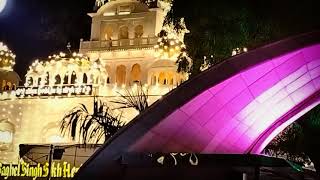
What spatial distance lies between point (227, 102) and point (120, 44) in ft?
72.0

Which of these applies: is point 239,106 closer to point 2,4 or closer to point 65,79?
point 2,4

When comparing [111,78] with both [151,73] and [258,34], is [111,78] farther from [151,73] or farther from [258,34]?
[258,34]

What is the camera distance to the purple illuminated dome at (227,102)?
8086 millimetres

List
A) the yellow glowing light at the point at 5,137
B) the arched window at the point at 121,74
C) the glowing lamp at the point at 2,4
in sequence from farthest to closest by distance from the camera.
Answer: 1. the arched window at the point at 121,74
2. the yellow glowing light at the point at 5,137
3. the glowing lamp at the point at 2,4

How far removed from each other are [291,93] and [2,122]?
2185 centimetres

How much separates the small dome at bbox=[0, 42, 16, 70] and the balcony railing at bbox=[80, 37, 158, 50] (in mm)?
4601

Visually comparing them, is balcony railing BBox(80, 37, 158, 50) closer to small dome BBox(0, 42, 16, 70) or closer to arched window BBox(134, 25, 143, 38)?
arched window BBox(134, 25, 143, 38)

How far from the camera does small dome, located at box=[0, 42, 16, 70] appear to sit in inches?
1242

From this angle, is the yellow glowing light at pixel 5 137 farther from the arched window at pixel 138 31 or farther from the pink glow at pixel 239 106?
the pink glow at pixel 239 106

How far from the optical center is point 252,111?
34.0ft

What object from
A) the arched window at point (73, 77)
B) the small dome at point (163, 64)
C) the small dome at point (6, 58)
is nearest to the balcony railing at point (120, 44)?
the small dome at point (163, 64)

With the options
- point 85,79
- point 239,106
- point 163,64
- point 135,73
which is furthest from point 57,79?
point 239,106

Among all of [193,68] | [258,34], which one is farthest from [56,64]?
[258,34]

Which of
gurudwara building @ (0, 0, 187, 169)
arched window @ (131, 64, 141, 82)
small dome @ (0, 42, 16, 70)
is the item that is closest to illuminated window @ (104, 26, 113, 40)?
gurudwara building @ (0, 0, 187, 169)
